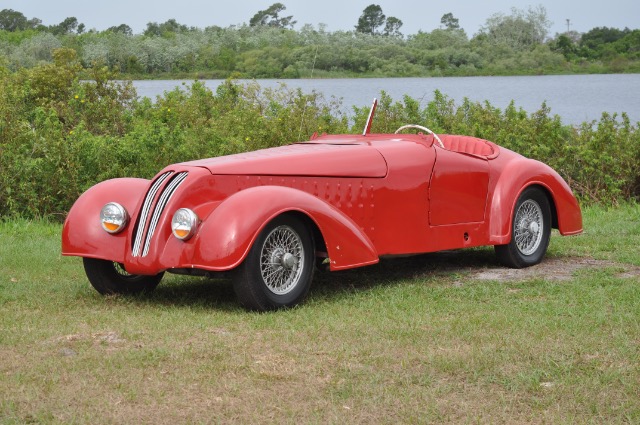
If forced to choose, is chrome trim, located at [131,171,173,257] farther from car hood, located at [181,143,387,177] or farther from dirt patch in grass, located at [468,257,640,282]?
dirt patch in grass, located at [468,257,640,282]

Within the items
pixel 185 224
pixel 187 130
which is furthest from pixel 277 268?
pixel 187 130

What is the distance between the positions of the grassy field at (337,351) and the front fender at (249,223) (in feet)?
1.26

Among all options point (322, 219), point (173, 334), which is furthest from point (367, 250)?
point (173, 334)

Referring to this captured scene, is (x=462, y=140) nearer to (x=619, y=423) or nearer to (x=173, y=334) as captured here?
(x=173, y=334)

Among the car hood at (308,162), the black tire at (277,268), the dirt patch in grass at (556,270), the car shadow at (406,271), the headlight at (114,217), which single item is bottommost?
the car shadow at (406,271)

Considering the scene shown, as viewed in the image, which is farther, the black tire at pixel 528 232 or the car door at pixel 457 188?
the black tire at pixel 528 232

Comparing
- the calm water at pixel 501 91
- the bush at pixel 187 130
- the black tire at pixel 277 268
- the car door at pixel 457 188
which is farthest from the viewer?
the calm water at pixel 501 91

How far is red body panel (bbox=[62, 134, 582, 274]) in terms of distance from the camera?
21.9 feet

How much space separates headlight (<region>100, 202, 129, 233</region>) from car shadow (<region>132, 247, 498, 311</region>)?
1.92 ft

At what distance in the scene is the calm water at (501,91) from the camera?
1920 centimetres

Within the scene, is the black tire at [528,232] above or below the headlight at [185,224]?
below

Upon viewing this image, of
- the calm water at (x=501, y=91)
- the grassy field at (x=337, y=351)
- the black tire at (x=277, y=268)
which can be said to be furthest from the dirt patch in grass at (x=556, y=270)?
the calm water at (x=501, y=91)

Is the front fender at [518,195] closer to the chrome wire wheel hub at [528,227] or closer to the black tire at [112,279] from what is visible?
the chrome wire wheel hub at [528,227]

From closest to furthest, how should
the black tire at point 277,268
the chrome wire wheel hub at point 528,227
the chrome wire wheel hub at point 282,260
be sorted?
the black tire at point 277,268 < the chrome wire wheel hub at point 282,260 < the chrome wire wheel hub at point 528,227
